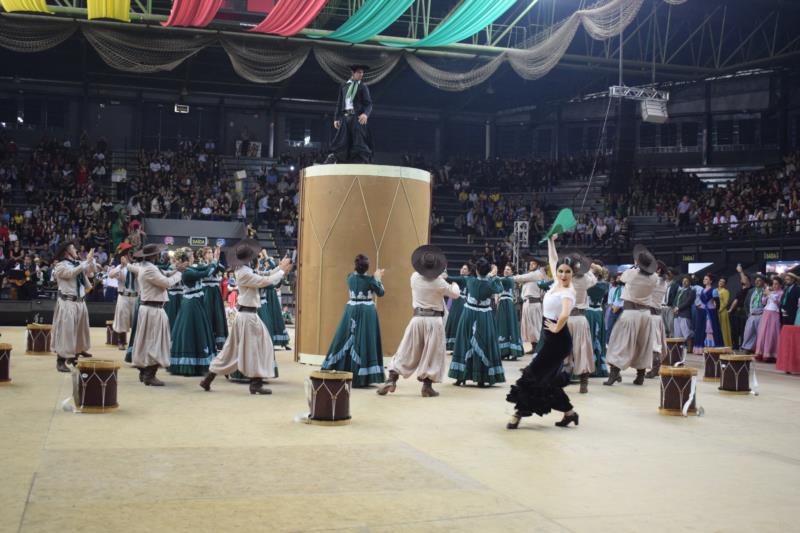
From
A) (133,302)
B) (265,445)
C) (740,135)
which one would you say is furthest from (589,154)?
(265,445)

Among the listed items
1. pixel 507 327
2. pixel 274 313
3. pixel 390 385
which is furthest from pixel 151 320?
pixel 507 327

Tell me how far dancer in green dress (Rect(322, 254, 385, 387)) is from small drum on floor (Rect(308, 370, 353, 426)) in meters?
2.19

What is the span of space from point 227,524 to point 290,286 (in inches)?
717

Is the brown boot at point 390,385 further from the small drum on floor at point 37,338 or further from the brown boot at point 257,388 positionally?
the small drum on floor at point 37,338

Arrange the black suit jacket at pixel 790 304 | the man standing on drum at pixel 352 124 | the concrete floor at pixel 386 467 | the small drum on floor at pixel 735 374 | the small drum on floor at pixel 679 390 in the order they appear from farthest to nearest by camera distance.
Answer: the black suit jacket at pixel 790 304, the man standing on drum at pixel 352 124, the small drum on floor at pixel 735 374, the small drum on floor at pixel 679 390, the concrete floor at pixel 386 467

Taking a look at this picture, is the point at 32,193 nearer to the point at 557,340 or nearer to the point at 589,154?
the point at 589,154

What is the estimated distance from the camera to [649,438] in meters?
6.93

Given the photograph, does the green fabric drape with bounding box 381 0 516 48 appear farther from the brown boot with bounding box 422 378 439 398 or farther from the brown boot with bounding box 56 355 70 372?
the brown boot with bounding box 56 355 70 372

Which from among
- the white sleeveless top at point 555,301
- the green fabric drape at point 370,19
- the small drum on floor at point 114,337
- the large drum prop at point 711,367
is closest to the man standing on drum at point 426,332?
the white sleeveless top at point 555,301

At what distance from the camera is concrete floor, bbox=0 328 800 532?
14.5 feet

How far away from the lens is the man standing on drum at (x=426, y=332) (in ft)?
29.7

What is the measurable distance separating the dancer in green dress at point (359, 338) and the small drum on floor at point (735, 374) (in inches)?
157

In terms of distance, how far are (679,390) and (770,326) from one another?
738 cm

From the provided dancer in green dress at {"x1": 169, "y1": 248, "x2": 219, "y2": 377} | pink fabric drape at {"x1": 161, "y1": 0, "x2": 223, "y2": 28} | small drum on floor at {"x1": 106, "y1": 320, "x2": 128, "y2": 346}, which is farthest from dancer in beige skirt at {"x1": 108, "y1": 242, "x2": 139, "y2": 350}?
pink fabric drape at {"x1": 161, "y1": 0, "x2": 223, "y2": 28}
